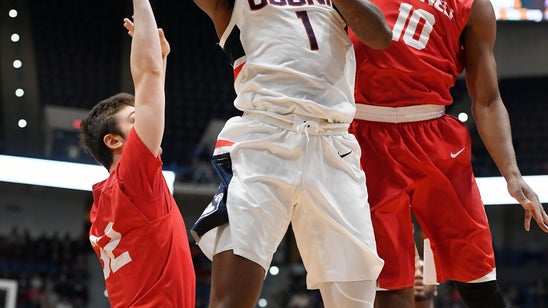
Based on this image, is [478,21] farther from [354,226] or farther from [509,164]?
[354,226]

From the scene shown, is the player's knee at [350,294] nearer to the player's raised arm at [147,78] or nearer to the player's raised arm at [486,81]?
the player's raised arm at [147,78]

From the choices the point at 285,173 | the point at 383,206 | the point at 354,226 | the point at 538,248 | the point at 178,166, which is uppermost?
the point at 285,173

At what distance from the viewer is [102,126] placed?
10.0ft

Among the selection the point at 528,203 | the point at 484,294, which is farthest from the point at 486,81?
the point at 484,294

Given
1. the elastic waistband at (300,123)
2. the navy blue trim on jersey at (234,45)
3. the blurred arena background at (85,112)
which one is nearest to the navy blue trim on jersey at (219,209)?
the elastic waistband at (300,123)

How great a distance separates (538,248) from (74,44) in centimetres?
865

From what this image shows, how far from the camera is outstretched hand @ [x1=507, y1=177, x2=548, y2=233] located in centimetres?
294

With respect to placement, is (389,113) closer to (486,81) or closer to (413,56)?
(413,56)

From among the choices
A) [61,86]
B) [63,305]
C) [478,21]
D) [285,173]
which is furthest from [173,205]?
[61,86]

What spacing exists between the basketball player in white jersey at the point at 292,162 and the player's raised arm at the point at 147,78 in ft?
1.01

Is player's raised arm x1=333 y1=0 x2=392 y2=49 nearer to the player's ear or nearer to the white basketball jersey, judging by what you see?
the white basketball jersey

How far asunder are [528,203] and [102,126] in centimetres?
164

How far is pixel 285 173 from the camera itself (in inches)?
94.0

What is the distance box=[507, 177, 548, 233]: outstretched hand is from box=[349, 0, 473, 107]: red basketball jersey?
17.4 inches
